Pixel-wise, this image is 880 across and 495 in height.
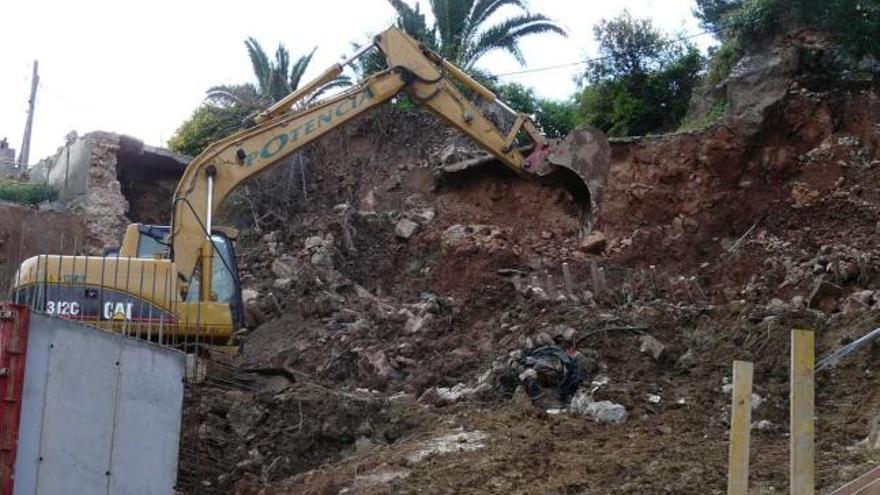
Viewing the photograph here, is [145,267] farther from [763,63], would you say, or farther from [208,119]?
[208,119]

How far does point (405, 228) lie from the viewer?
1931 cm

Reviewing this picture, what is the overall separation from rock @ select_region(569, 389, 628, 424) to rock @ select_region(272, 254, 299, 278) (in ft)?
27.5

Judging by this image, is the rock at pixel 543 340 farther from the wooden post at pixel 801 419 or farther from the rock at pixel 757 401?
the wooden post at pixel 801 419

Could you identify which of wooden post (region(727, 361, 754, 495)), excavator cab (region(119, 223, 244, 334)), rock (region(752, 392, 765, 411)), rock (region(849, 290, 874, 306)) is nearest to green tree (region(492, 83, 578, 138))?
rock (region(849, 290, 874, 306))

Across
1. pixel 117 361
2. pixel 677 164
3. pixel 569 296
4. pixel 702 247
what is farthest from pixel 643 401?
pixel 677 164

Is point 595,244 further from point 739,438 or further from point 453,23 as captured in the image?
point 739,438

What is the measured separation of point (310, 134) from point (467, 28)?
38.7 feet

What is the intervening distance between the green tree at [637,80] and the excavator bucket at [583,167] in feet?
10.7

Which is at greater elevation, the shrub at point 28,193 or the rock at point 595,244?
the shrub at point 28,193

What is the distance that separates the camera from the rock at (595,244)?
57.8 ft

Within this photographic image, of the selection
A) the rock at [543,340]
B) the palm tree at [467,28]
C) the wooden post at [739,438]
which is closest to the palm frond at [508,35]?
Result: the palm tree at [467,28]

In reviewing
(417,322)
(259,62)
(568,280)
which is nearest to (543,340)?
(417,322)

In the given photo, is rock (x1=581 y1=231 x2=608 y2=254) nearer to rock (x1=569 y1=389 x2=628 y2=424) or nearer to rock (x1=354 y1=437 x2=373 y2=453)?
rock (x1=569 y1=389 x2=628 y2=424)

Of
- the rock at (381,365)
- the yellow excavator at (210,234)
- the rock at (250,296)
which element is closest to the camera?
the yellow excavator at (210,234)
